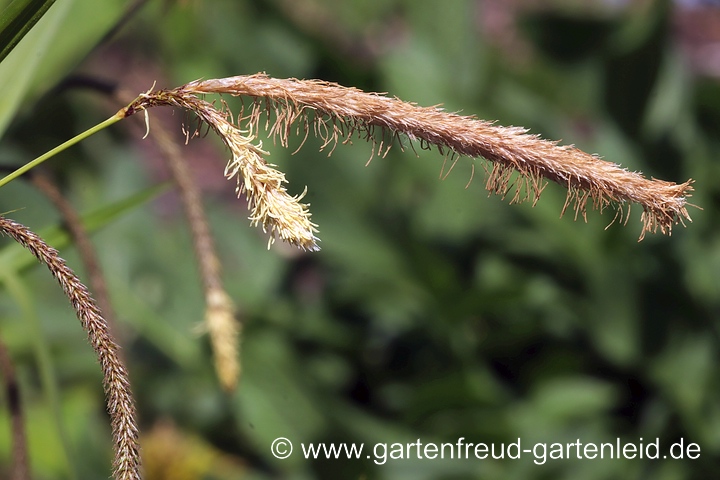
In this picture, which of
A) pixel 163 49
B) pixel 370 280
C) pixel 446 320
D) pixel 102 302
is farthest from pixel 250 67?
pixel 102 302

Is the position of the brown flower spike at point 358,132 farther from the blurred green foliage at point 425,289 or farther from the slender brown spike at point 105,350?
the blurred green foliage at point 425,289

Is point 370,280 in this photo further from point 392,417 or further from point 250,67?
point 250,67

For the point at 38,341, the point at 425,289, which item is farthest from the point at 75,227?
the point at 425,289

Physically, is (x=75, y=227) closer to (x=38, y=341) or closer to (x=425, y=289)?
(x=38, y=341)

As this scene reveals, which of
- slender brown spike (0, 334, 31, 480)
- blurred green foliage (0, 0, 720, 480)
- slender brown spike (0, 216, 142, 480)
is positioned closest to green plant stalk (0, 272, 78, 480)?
slender brown spike (0, 334, 31, 480)

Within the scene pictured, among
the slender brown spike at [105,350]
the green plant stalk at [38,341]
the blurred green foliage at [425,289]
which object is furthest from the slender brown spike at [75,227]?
the blurred green foliage at [425,289]

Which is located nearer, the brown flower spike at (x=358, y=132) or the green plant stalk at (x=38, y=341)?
the brown flower spike at (x=358, y=132)

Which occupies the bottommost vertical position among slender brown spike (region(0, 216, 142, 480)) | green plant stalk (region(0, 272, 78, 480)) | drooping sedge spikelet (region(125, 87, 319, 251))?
slender brown spike (region(0, 216, 142, 480))

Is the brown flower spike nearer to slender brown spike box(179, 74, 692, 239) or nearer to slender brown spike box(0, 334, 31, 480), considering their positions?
slender brown spike box(179, 74, 692, 239)
